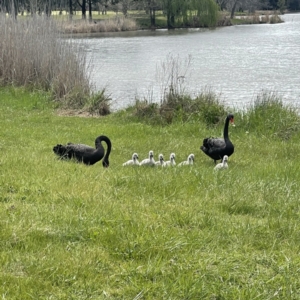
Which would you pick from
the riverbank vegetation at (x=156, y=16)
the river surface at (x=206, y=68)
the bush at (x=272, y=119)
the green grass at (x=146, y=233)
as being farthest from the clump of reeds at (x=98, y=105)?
the riverbank vegetation at (x=156, y=16)

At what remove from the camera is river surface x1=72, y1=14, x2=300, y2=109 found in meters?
17.3

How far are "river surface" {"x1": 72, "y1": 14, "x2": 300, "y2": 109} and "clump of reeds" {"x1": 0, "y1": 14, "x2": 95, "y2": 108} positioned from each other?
1.08m

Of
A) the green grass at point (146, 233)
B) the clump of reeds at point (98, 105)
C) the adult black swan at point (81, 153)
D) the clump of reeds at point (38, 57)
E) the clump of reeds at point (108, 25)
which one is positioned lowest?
the clump of reeds at point (98, 105)

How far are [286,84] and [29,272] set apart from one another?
55.0 ft

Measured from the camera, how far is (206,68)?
75.9 ft

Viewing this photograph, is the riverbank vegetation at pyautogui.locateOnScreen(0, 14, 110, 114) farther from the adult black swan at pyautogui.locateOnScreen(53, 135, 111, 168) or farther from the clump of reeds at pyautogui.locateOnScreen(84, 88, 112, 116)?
the adult black swan at pyautogui.locateOnScreen(53, 135, 111, 168)

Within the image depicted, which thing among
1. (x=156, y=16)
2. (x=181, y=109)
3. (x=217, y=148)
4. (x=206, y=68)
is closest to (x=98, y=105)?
(x=181, y=109)

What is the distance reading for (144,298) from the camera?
298cm

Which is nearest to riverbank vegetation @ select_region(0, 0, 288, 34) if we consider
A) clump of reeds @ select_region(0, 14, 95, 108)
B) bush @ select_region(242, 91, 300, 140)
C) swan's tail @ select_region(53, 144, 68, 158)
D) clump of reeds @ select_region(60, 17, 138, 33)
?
clump of reeds @ select_region(60, 17, 138, 33)

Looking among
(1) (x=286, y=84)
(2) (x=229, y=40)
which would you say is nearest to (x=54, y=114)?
(1) (x=286, y=84)

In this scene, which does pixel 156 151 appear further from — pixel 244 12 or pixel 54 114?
pixel 244 12

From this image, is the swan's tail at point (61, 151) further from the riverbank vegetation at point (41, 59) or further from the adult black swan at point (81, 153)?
the riverbank vegetation at point (41, 59)

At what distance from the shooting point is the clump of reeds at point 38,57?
15.5 metres

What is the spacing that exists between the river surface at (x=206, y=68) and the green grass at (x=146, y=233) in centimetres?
810
